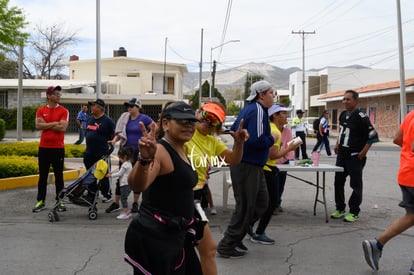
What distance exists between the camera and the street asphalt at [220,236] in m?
5.54

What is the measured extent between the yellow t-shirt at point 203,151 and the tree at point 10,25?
537 inches

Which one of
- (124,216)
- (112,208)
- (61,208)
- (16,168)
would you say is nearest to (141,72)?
(16,168)

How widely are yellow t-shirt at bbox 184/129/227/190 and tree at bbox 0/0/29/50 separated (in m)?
13.6

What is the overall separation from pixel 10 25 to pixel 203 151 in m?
13.9

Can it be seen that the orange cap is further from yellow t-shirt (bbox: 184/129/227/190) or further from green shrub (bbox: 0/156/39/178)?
green shrub (bbox: 0/156/39/178)

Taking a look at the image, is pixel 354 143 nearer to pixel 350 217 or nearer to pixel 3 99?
pixel 350 217

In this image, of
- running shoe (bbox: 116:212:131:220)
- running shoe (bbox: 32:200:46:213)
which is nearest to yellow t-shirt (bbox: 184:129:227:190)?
running shoe (bbox: 116:212:131:220)

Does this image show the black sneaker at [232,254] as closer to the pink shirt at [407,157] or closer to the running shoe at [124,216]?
the pink shirt at [407,157]

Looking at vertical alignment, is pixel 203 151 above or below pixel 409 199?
above

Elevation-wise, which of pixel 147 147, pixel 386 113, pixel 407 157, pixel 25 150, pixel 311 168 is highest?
pixel 386 113

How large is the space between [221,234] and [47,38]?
5805 cm

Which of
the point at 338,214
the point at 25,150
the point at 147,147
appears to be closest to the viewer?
the point at 147,147

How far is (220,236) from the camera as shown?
274 inches

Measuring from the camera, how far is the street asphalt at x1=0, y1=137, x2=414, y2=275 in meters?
5.54
